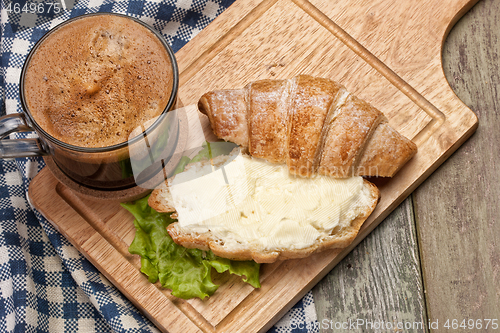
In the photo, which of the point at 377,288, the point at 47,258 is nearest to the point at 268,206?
the point at 377,288

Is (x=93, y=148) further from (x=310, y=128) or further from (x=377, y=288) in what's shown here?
(x=377, y=288)

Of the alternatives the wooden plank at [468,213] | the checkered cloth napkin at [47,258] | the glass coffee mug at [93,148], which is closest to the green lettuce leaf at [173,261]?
the glass coffee mug at [93,148]

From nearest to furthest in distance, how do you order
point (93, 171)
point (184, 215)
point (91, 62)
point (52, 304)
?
point (91, 62)
point (93, 171)
point (184, 215)
point (52, 304)

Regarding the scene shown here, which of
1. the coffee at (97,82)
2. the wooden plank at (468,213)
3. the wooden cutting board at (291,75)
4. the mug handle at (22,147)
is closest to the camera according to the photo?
the coffee at (97,82)

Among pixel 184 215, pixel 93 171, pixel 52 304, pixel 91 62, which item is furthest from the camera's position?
pixel 52 304

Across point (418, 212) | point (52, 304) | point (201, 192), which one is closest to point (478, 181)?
point (418, 212)

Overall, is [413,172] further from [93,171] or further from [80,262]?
[80,262]

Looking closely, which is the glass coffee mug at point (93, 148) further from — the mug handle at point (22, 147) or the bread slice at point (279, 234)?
the bread slice at point (279, 234)
